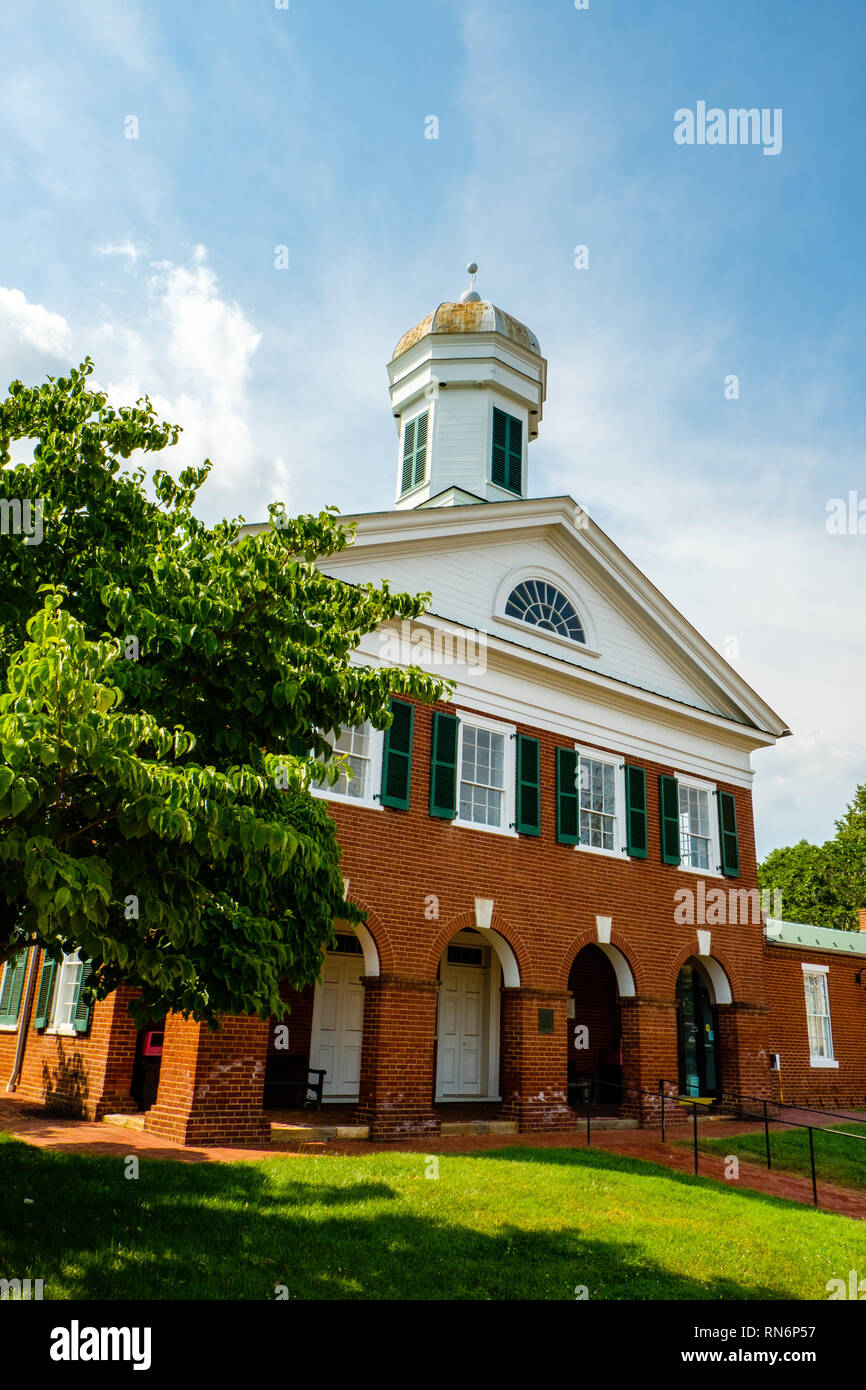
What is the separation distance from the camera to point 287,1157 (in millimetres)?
10375

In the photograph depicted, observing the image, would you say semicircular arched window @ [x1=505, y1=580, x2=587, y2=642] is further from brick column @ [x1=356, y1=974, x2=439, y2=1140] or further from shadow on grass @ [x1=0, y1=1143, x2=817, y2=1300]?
shadow on grass @ [x1=0, y1=1143, x2=817, y2=1300]

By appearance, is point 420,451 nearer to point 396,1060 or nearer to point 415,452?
point 415,452

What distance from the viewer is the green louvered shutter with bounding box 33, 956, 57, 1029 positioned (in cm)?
1426

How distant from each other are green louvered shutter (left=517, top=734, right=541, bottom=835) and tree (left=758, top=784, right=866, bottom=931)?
3440cm

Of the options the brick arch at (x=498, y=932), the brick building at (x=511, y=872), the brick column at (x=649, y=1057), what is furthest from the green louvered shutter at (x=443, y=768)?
the brick column at (x=649, y=1057)

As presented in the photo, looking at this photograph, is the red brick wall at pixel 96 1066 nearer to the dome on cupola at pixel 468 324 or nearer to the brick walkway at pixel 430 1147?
the brick walkway at pixel 430 1147

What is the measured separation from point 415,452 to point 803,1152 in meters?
14.3

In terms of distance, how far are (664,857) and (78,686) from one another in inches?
589

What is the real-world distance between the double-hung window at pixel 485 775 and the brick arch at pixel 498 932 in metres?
1.37

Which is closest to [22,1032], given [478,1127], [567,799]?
[478,1127]

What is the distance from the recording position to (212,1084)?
11.4 meters

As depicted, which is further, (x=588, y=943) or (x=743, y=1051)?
(x=743, y=1051)

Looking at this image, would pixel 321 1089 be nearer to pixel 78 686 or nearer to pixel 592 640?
pixel 592 640
